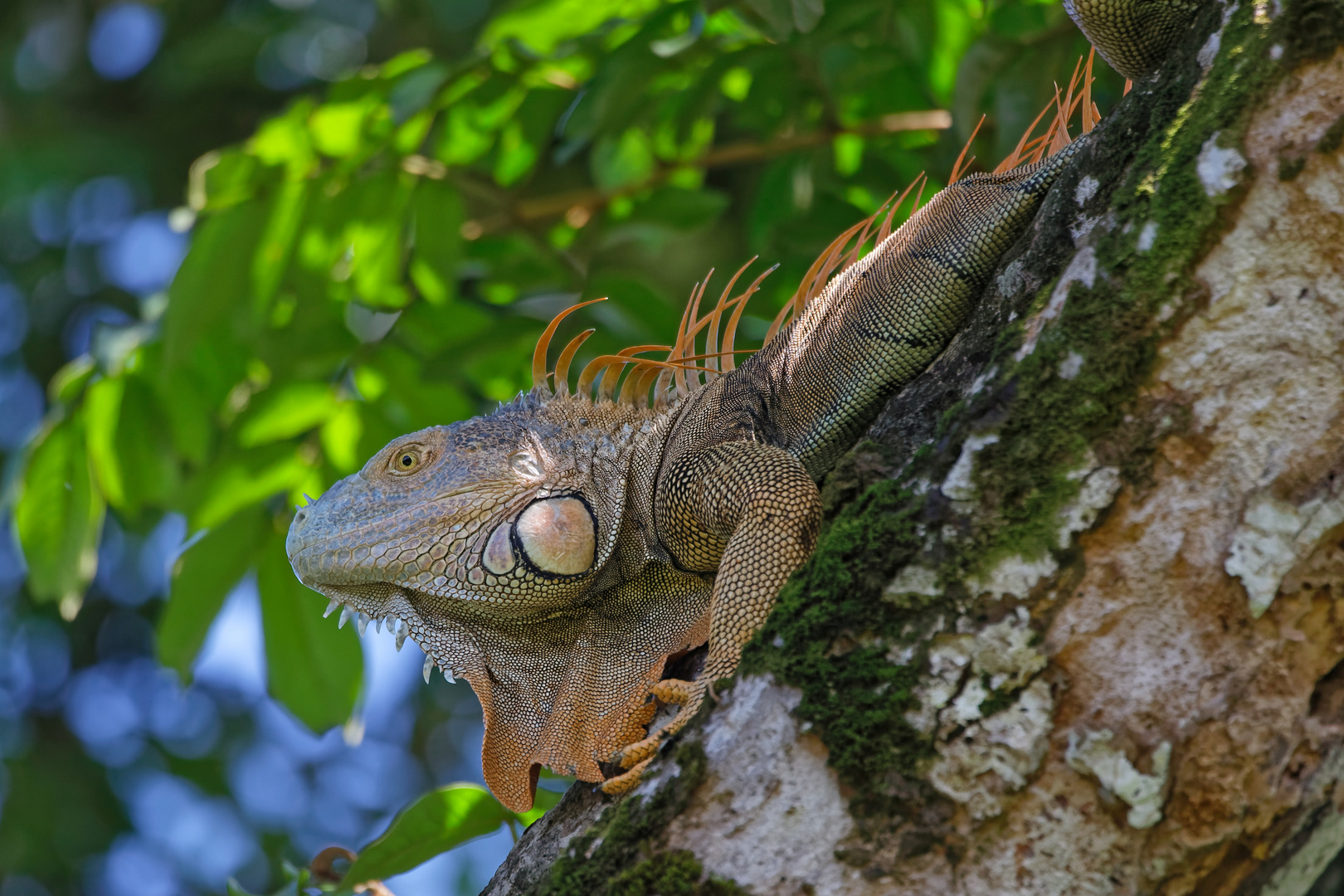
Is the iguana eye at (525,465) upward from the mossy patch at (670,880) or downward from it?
downward

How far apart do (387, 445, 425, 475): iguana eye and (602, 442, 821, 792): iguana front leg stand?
35.2 inches

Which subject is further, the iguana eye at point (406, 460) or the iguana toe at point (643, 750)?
the iguana eye at point (406, 460)

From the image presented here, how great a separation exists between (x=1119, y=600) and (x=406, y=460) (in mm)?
2229

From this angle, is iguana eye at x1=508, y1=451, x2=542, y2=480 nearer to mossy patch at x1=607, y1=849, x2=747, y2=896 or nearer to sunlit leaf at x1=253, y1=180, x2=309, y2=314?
mossy patch at x1=607, y1=849, x2=747, y2=896

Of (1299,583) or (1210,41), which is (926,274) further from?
(1299,583)

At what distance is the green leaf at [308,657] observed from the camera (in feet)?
14.7

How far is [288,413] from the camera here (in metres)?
4.94

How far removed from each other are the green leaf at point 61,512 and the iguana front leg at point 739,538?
2859 millimetres

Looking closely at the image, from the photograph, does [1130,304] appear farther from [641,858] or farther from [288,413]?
[288,413]

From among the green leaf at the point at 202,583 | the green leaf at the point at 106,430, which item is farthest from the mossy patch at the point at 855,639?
the green leaf at the point at 106,430

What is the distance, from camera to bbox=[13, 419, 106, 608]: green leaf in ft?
→ 15.4

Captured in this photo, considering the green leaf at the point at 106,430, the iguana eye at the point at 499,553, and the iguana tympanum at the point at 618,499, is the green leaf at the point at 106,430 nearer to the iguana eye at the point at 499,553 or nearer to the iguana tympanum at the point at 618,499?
the iguana tympanum at the point at 618,499

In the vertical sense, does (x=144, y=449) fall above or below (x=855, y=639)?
below

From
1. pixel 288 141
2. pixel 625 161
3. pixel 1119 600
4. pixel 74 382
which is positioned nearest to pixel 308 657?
pixel 74 382
